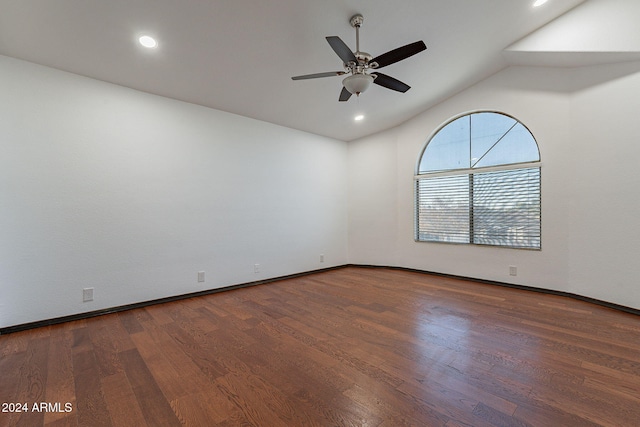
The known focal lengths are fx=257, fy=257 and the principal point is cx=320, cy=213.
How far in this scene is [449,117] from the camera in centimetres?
464

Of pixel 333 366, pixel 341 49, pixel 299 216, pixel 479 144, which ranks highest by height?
pixel 341 49

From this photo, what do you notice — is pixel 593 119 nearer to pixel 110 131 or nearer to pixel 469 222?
pixel 469 222

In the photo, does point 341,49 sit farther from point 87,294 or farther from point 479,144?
point 87,294

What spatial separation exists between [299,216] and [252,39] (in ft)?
10.0

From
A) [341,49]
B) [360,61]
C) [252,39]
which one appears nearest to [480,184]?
[360,61]

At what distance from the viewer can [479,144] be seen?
4.41m

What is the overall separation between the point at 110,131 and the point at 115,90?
0.52 metres

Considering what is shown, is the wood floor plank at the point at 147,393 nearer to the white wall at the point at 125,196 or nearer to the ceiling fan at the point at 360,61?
the white wall at the point at 125,196

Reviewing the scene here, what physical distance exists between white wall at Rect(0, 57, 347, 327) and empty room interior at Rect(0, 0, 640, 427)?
23 mm

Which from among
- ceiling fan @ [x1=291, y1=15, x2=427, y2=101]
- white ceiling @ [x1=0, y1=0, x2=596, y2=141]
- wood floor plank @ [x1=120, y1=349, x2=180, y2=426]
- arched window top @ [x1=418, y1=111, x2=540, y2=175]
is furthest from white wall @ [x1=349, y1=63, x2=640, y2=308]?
wood floor plank @ [x1=120, y1=349, x2=180, y2=426]

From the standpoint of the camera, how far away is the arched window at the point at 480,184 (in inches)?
154

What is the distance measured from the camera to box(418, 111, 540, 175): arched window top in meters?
3.98

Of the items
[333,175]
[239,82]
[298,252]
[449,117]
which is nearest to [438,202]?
[449,117]

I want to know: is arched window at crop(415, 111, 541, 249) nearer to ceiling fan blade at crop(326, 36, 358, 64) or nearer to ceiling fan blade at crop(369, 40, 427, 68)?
ceiling fan blade at crop(369, 40, 427, 68)
